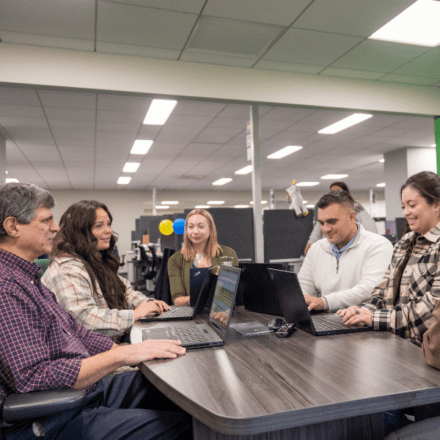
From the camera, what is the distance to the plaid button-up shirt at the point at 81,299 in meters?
1.67

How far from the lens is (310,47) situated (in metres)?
3.53

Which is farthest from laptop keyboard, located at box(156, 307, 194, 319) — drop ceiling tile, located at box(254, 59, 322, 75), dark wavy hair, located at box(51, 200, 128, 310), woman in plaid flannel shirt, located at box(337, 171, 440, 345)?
drop ceiling tile, located at box(254, 59, 322, 75)

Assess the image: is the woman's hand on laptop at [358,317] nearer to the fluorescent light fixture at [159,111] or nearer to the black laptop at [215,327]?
the black laptop at [215,327]

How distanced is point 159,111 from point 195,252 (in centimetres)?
280

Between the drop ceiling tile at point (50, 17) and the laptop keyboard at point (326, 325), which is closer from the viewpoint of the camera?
the laptop keyboard at point (326, 325)

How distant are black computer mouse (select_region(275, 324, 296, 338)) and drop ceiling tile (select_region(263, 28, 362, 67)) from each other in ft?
8.67

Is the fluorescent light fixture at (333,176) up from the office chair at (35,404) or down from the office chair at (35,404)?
up

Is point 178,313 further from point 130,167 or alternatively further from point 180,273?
point 130,167

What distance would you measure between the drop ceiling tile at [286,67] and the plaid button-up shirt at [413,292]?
2.70 meters

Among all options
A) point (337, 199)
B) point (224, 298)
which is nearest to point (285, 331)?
point (224, 298)

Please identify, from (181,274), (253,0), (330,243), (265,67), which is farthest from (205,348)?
(265,67)

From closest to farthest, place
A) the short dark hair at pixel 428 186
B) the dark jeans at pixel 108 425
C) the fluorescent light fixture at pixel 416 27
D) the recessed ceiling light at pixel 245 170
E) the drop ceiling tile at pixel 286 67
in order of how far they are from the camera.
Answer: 1. the dark jeans at pixel 108 425
2. the short dark hair at pixel 428 186
3. the fluorescent light fixture at pixel 416 27
4. the drop ceiling tile at pixel 286 67
5. the recessed ceiling light at pixel 245 170

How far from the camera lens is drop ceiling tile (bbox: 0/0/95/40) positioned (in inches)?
109

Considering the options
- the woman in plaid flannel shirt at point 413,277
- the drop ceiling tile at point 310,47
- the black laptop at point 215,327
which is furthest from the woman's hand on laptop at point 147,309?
the drop ceiling tile at point 310,47
